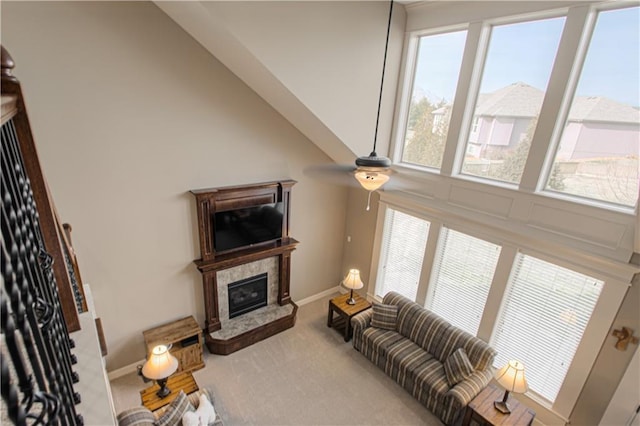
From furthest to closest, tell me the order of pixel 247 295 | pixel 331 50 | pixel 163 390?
1. pixel 247 295
2. pixel 331 50
3. pixel 163 390

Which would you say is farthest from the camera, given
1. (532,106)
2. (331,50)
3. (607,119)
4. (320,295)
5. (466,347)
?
(320,295)

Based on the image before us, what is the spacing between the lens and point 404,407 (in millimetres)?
4211

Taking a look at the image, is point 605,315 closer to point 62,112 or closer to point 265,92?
point 265,92

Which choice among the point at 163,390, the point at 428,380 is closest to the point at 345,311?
the point at 428,380

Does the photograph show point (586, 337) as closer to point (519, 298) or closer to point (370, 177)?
point (519, 298)

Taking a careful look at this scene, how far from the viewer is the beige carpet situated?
403cm

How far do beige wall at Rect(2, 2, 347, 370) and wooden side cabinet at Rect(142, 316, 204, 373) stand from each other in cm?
17

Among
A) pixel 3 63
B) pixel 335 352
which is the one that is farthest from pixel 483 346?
pixel 3 63

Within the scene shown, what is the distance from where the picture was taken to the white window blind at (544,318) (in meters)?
3.62

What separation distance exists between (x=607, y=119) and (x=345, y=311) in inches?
170

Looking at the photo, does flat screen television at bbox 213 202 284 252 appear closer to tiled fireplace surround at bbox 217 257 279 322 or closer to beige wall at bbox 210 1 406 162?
tiled fireplace surround at bbox 217 257 279 322

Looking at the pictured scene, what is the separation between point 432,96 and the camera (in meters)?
4.74

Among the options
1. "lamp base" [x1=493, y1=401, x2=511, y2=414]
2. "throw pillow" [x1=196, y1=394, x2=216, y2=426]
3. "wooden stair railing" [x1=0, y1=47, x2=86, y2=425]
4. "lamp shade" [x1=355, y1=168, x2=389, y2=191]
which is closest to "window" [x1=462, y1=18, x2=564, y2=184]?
"lamp shade" [x1=355, y1=168, x2=389, y2=191]

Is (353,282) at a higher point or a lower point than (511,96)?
lower
